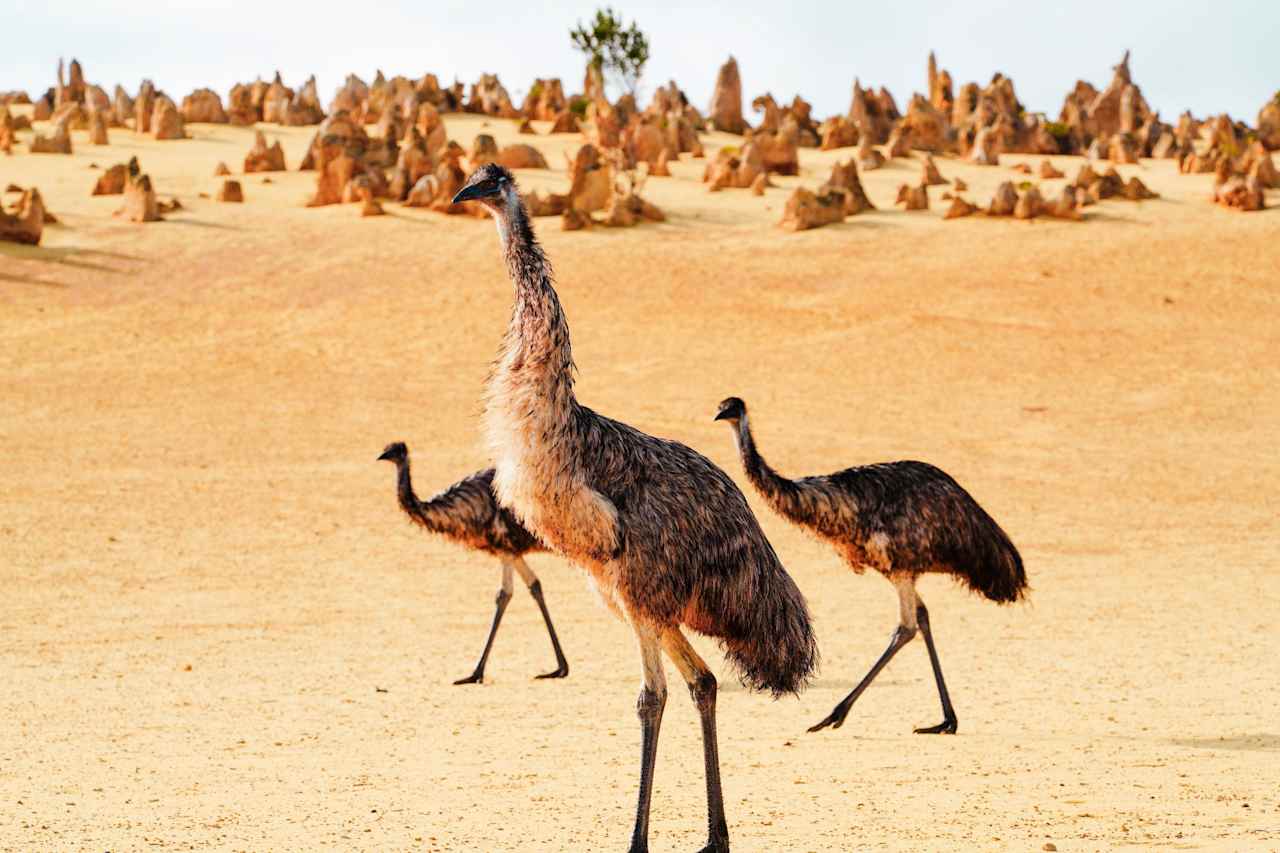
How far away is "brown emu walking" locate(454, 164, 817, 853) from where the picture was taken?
611 cm

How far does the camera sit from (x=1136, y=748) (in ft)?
27.6

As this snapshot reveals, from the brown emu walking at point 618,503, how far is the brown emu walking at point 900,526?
2.70 metres

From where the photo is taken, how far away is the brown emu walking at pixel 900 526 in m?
9.27

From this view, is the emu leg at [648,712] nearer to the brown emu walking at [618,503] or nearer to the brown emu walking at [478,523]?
the brown emu walking at [618,503]

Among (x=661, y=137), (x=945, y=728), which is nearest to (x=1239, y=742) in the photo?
(x=945, y=728)

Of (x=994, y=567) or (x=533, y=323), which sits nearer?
(x=533, y=323)

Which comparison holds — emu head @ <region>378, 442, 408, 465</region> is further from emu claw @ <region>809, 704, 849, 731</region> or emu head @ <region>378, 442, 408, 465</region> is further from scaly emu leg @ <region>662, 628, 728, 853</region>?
scaly emu leg @ <region>662, 628, 728, 853</region>

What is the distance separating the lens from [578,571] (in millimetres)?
6820

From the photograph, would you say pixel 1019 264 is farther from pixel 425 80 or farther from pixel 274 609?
pixel 425 80

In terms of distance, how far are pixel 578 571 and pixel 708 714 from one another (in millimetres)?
879

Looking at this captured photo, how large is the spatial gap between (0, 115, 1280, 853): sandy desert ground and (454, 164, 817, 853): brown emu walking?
0.84 m

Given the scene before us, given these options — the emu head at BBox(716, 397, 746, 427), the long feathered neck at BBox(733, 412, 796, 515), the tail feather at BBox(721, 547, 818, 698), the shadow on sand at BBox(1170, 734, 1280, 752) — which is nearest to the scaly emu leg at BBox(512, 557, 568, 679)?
the emu head at BBox(716, 397, 746, 427)

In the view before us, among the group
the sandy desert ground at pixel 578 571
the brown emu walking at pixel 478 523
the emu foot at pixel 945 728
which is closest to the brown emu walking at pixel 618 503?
the sandy desert ground at pixel 578 571

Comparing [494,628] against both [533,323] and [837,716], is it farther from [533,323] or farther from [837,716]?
[533,323]
